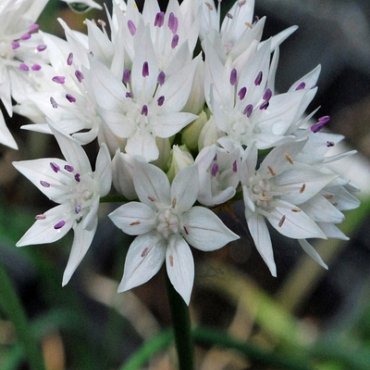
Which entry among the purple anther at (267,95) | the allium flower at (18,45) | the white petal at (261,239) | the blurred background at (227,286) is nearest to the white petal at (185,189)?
the white petal at (261,239)

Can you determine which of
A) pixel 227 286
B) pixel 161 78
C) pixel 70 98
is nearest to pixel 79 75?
pixel 70 98

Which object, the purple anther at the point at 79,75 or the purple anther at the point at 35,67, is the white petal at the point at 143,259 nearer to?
the purple anther at the point at 79,75

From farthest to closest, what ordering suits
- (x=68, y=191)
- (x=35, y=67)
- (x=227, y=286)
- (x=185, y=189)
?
(x=227, y=286), (x=35, y=67), (x=68, y=191), (x=185, y=189)

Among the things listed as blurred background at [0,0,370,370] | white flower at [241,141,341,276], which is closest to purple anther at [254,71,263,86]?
white flower at [241,141,341,276]

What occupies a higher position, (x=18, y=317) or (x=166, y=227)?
(x=166, y=227)

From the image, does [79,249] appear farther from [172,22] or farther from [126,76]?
[172,22]

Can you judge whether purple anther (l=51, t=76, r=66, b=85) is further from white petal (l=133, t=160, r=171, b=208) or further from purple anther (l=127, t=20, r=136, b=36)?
white petal (l=133, t=160, r=171, b=208)
